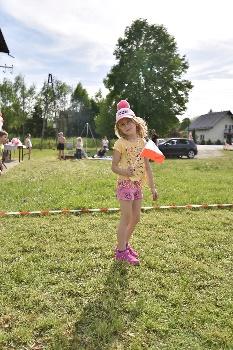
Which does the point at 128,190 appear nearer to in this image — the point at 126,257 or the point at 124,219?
the point at 124,219

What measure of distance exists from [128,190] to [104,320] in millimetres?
1738

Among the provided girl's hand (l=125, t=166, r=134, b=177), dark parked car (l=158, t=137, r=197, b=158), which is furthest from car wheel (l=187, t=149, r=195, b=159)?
girl's hand (l=125, t=166, r=134, b=177)

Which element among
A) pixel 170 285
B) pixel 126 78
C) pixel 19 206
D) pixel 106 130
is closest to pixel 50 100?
pixel 106 130

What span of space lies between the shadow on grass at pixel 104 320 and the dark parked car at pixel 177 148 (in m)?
25.1

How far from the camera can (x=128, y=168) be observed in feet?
15.2

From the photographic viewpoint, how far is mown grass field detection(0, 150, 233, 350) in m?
3.24

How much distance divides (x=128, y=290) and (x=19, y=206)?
16.0ft

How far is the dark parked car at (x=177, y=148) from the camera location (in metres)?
29.1

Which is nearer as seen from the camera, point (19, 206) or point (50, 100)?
point (19, 206)

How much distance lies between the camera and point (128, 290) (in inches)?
162

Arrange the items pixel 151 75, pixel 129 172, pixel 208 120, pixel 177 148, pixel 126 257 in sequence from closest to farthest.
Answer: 1. pixel 129 172
2. pixel 126 257
3. pixel 177 148
4. pixel 151 75
5. pixel 208 120

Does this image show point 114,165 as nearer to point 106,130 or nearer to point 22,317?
point 22,317

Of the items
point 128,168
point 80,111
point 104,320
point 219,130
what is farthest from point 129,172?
point 219,130

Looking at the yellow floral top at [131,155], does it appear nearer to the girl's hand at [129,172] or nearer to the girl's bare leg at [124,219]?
the girl's hand at [129,172]
